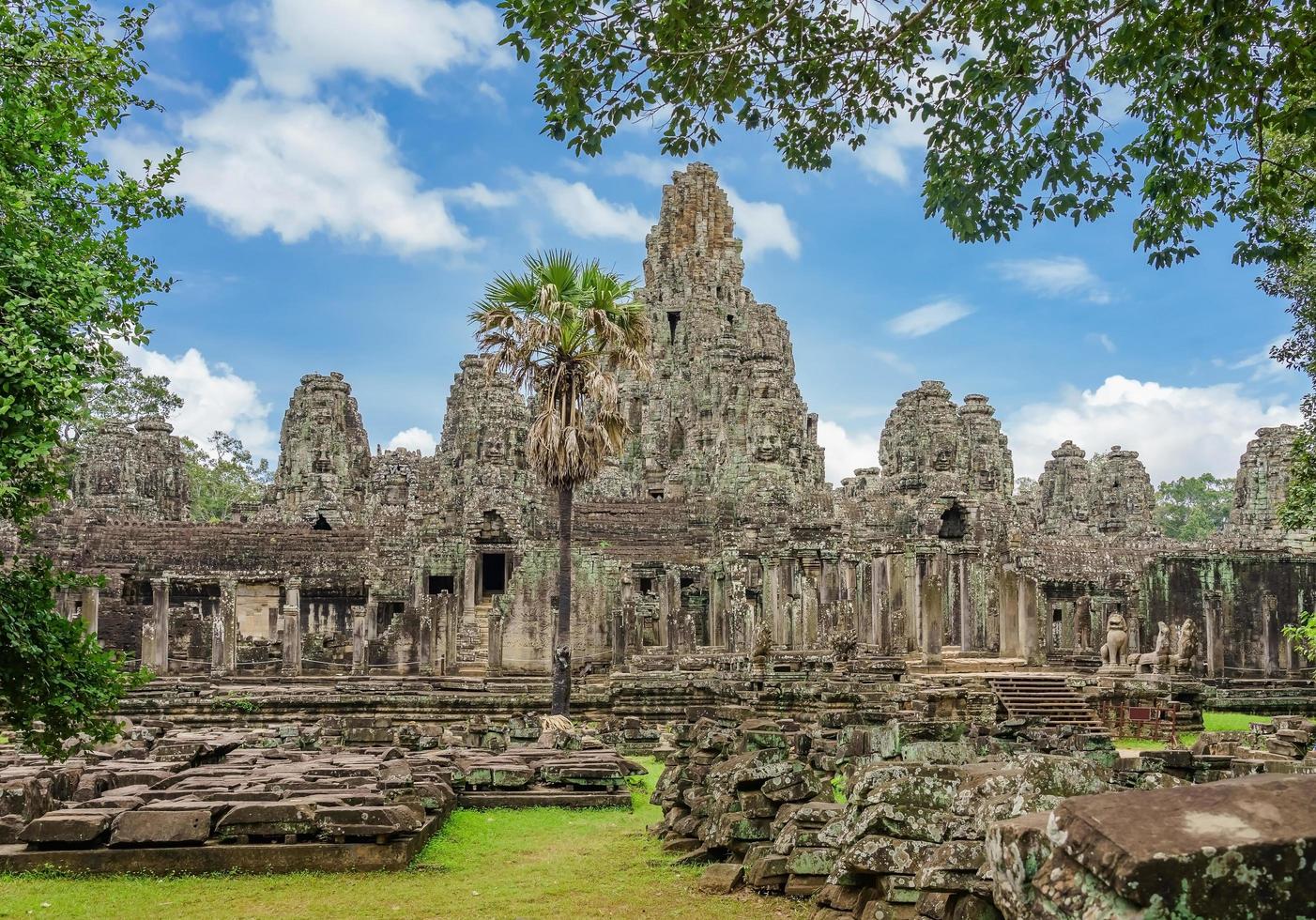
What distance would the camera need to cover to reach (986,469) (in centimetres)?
3891

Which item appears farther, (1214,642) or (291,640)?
(1214,642)

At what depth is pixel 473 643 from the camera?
Result: 88.3ft

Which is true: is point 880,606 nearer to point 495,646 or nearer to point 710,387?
point 495,646

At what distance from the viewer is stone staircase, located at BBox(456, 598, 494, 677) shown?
25906 mm

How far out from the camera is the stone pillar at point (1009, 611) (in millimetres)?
25594

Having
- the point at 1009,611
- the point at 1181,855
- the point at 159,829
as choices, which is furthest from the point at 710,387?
the point at 1181,855

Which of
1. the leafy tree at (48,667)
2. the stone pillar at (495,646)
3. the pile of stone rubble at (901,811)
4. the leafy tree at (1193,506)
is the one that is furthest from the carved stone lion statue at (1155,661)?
the leafy tree at (1193,506)

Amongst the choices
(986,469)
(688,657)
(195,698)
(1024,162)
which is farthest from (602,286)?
(986,469)

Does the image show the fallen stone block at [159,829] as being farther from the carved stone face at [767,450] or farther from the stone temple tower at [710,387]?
the carved stone face at [767,450]

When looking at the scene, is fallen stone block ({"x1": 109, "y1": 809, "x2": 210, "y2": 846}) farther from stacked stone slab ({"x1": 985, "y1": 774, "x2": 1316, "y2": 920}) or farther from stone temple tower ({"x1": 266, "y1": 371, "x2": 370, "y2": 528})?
stone temple tower ({"x1": 266, "y1": 371, "x2": 370, "y2": 528})

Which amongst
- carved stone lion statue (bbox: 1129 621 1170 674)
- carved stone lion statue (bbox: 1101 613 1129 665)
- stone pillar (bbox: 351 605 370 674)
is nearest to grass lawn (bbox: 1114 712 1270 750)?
carved stone lion statue (bbox: 1129 621 1170 674)

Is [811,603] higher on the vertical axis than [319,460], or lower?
lower

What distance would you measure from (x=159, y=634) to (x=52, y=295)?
19.1 metres

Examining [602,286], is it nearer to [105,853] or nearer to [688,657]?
[688,657]
